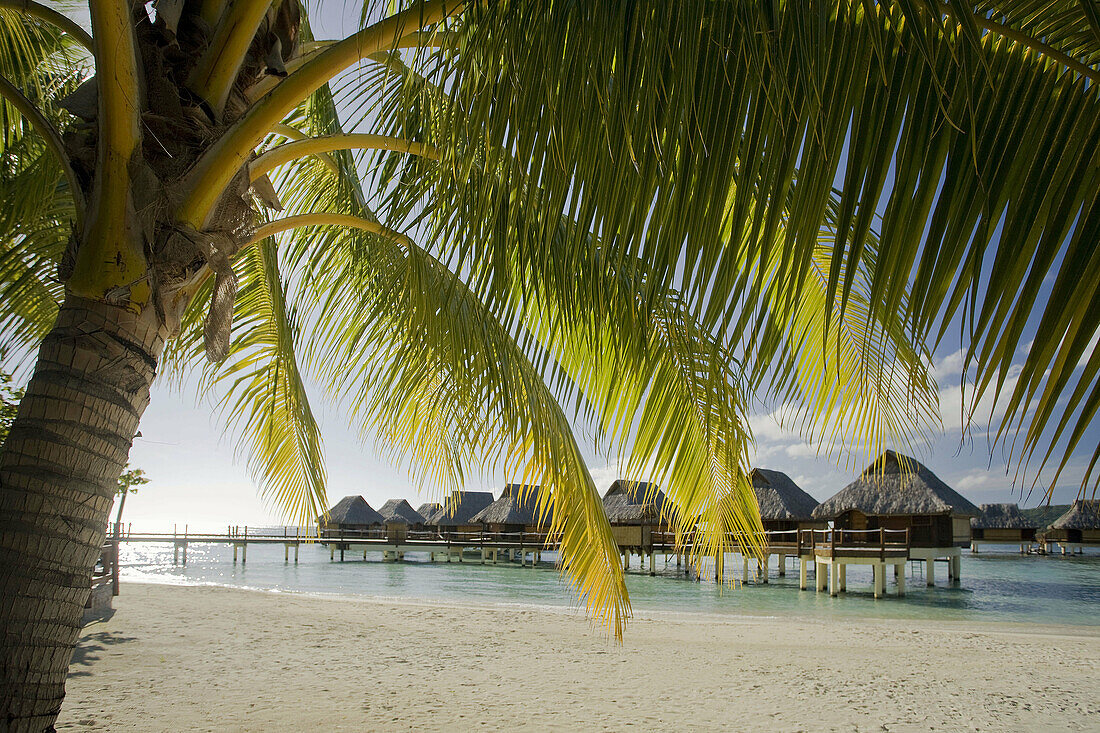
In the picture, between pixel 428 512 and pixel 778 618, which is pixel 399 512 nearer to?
pixel 428 512

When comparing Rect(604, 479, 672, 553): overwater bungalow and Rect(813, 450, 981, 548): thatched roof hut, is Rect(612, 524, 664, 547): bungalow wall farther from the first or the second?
Rect(813, 450, 981, 548): thatched roof hut

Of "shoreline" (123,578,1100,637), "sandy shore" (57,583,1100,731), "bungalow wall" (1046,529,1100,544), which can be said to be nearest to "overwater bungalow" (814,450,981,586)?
"shoreline" (123,578,1100,637)

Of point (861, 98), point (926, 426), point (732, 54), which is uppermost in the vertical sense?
point (732, 54)

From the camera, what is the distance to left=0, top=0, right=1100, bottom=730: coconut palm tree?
1.14 metres

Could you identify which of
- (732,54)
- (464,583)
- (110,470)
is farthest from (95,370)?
(464,583)

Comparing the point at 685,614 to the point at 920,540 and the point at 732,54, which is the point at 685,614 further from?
the point at 732,54

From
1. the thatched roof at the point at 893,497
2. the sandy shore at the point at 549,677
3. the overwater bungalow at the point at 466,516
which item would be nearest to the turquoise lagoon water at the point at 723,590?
the overwater bungalow at the point at 466,516

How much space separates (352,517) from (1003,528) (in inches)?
1693

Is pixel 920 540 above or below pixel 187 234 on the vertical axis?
below

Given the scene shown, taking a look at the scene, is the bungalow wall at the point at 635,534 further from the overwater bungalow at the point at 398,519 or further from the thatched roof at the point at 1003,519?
the thatched roof at the point at 1003,519

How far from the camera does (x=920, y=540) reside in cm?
2347

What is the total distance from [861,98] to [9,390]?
936cm

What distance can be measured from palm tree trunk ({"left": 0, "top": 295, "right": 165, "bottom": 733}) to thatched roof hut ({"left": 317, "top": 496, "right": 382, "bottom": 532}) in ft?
129

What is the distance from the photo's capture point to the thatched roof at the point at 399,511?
143 ft
